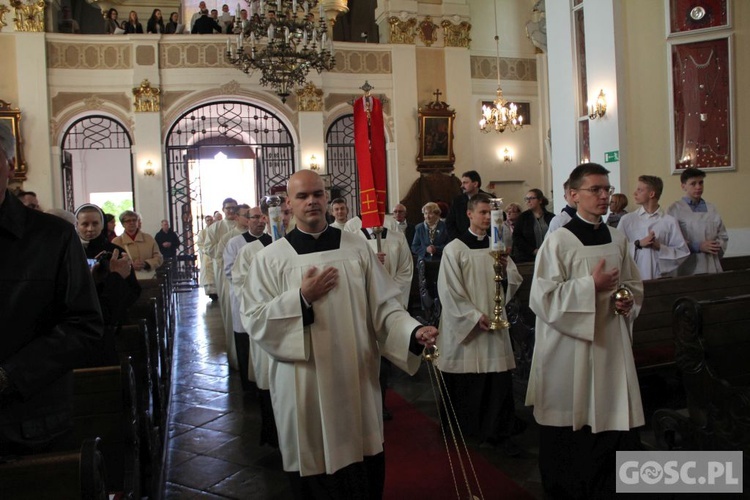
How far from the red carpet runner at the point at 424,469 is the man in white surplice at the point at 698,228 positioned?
9.55 ft

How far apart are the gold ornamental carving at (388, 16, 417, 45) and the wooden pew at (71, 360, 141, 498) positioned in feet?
50.8

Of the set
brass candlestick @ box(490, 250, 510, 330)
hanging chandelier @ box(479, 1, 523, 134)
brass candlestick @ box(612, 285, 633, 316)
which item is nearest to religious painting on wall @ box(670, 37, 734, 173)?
brass candlestick @ box(490, 250, 510, 330)

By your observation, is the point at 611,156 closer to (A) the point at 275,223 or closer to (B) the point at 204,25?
(A) the point at 275,223

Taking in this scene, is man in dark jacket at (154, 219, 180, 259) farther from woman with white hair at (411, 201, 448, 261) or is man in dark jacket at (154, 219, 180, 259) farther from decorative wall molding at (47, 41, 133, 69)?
woman with white hair at (411, 201, 448, 261)

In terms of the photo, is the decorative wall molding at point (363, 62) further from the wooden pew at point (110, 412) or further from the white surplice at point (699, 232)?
the wooden pew at point (110, 412)

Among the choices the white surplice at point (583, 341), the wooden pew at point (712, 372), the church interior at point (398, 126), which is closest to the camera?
the wooden pew at point (712, 372)

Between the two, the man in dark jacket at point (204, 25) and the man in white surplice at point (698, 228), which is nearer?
the man in white surplice at point (698, 228)

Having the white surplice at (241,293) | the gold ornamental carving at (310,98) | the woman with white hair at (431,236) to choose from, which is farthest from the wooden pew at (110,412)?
the gold ornamental carving at (310,98)

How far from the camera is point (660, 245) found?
19.4 ft

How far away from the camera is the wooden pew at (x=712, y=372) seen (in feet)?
11.5

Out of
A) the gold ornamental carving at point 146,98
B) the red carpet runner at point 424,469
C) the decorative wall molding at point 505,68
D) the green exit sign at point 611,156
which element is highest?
the decorative wall molding at point 505,68

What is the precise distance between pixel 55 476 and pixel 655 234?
529 centimetres

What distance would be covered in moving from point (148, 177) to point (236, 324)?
1073 centimetres

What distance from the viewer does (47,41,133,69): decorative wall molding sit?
15617 millimetres
